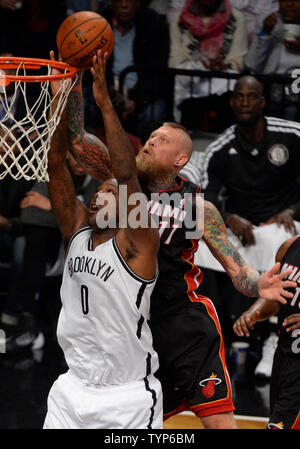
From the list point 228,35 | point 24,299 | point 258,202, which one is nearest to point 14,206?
point 24,299

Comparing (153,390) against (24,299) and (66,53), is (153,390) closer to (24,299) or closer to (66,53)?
(66,53)

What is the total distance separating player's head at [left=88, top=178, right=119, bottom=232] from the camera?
12.1ft

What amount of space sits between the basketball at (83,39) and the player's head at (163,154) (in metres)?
0.56

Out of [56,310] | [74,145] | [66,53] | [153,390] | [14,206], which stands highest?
[66,53]

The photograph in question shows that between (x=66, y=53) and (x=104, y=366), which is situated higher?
A: (x=66, y=53)

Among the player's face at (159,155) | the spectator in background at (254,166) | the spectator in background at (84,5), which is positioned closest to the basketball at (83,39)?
the player's face at (159,155)

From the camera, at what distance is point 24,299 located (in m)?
6.32

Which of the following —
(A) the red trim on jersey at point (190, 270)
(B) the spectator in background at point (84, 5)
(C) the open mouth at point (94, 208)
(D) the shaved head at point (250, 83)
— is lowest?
(A) the red trim on jersey at point (190, 270)

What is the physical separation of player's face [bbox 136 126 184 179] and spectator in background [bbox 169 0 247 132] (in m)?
2.90

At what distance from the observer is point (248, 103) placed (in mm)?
6293

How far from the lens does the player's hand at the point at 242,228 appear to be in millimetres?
6082

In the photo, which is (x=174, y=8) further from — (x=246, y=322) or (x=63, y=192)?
(x=246, y=322)

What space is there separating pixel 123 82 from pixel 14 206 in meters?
1.49

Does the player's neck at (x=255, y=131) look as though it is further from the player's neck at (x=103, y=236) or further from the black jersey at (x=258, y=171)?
the player's neck at (x=103, y=236)
